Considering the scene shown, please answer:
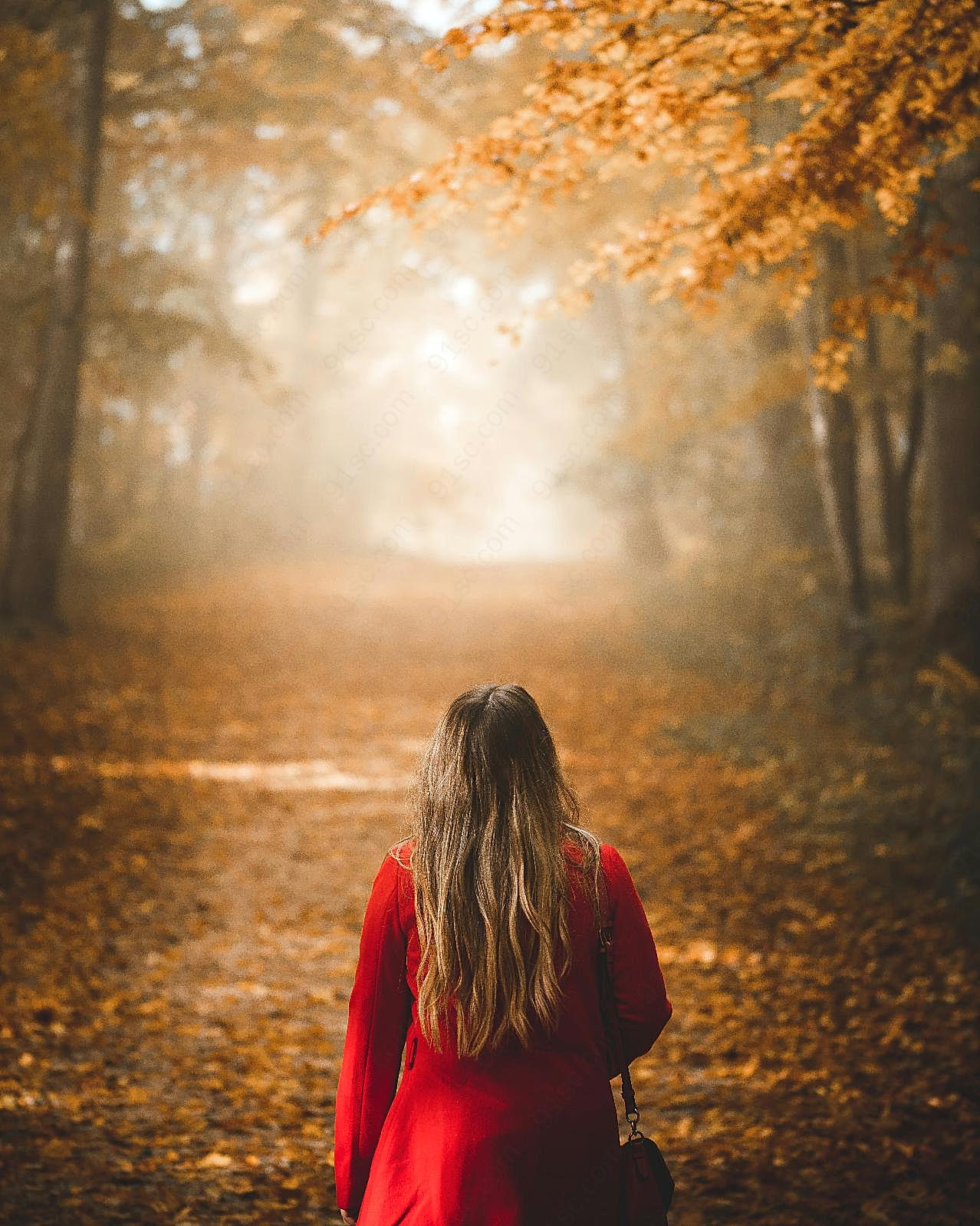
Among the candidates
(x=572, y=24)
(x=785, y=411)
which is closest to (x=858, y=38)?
(x=572, y=24)

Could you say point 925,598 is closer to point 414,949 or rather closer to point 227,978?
point 227,978

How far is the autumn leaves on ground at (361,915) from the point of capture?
12.1ft

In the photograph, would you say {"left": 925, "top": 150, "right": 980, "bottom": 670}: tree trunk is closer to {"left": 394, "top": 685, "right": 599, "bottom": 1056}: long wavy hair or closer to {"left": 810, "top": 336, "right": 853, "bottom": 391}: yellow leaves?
{"left": 810, "top": 336, "right": 853, "bottom": 391}: yellow leaves

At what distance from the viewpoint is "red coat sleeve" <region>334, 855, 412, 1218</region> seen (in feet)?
6.81

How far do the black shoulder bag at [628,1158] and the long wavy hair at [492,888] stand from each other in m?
0.11

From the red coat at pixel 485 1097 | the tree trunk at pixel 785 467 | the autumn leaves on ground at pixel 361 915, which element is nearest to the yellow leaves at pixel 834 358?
the autumn leaves on ground at pixel 361 915

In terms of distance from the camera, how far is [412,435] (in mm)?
35844

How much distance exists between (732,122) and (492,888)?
14.4 feet

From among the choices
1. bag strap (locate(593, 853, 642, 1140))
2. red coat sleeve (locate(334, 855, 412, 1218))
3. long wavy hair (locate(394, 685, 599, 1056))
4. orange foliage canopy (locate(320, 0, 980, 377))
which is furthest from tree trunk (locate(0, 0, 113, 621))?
bag strap (locate(593, 853, 642, 1140))

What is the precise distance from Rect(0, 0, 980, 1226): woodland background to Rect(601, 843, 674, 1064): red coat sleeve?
6.26ft

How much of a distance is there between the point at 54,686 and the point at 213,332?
7303mm

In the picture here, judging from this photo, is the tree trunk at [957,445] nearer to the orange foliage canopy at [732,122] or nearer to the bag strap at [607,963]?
the orange foliage canopy at [732,122]

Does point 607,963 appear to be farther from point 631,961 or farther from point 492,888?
point 492,888

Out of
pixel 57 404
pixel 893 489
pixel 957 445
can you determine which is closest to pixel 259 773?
pixel 57 404
